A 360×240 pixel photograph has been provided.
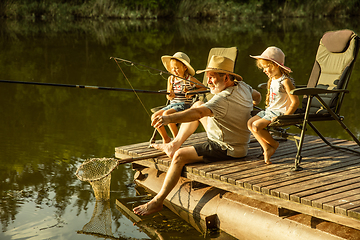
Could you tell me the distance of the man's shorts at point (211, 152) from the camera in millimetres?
4074

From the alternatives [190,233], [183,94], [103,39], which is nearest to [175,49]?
[103,39]

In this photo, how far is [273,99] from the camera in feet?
13.9

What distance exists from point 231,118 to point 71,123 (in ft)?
13.8

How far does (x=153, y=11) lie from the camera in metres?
35.2

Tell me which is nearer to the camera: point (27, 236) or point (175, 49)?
point (27, 236)

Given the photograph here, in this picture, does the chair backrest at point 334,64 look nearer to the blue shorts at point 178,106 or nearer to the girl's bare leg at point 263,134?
the girl's bare leg at point 263,134

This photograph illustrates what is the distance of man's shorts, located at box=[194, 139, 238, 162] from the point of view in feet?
13.4

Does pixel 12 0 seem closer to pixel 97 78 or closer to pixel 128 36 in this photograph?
pixel 128 36

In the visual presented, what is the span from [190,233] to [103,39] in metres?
16.8

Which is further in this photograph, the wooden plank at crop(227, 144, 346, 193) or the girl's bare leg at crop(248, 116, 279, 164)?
the girl's bare leg at crop(248, 116, 279, 164)

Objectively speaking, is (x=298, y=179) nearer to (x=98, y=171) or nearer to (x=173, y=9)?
(x=98, y=171)

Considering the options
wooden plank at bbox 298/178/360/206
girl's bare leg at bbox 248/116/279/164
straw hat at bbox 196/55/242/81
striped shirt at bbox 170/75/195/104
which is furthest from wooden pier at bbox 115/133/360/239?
straw hat at bbox 196/55/242/81

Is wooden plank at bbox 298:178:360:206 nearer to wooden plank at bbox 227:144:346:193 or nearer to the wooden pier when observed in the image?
the wooden pier

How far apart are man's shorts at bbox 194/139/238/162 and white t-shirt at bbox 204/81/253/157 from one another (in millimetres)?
39
